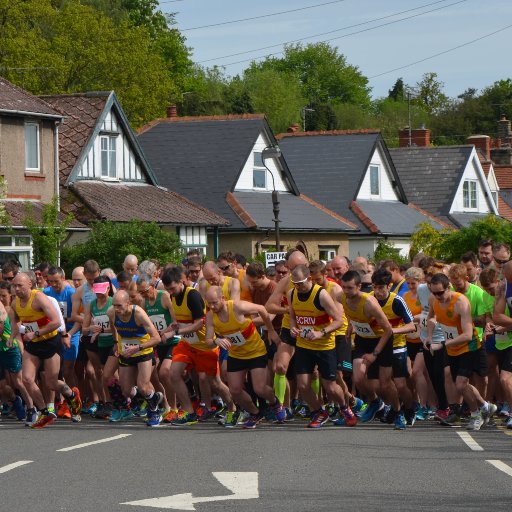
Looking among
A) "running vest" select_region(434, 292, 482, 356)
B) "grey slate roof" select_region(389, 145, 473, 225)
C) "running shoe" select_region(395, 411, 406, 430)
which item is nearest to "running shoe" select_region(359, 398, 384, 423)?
"running shoe" select_region(395, 411, 406, 430)

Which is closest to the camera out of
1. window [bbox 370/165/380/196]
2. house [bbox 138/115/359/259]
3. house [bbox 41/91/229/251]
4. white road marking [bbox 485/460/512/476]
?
white road marking [bbox 485/460/512/476]

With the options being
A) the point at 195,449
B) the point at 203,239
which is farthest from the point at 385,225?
the point at 195,449

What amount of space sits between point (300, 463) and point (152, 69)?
6356 centimetres

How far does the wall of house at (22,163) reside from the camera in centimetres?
4106

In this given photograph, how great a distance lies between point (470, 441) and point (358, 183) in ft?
146

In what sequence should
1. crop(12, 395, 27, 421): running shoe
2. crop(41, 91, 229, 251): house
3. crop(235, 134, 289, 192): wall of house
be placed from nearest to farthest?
crop(12, 395, 27, 421): running shoe, crop(41, 91, 229, 251): house, crop(235, 134, 289, 192): wall of house

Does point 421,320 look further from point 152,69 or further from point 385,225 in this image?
point 152,69

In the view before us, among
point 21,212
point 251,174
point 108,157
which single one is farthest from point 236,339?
point 251,174

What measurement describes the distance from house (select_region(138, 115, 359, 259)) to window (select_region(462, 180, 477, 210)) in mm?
11316

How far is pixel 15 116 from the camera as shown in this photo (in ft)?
135

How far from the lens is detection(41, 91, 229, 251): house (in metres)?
44.0

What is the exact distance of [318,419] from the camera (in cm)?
1731

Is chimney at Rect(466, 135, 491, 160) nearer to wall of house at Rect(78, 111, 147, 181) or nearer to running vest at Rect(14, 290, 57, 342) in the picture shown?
wall of house at Rect(78, 111, 147, 181)

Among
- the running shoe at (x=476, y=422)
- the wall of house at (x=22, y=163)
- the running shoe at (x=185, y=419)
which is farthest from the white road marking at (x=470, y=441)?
the wall of house at (x=22, y=163)
